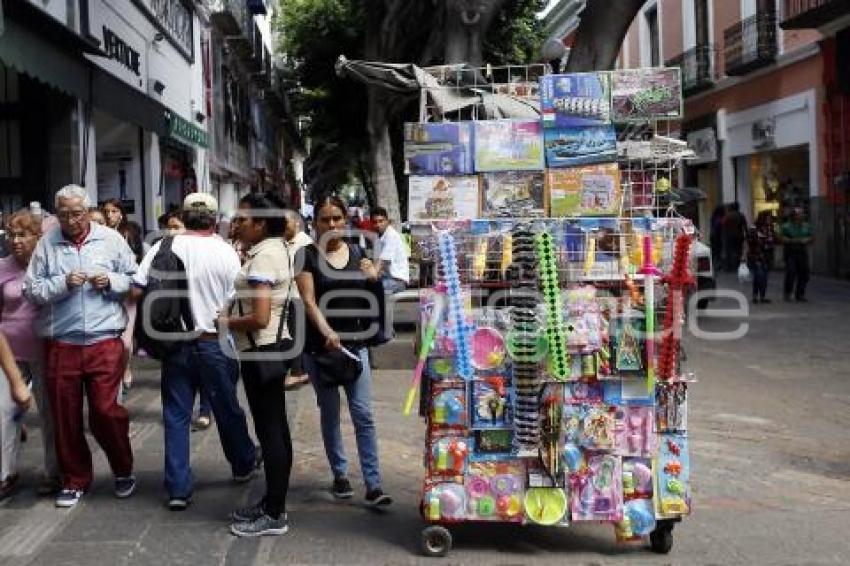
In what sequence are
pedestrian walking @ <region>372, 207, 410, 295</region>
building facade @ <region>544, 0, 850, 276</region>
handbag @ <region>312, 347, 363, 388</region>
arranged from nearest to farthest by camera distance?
handbag @ <region>312, 347, 363, 388</region> < pedestrian walking @ <region>372, 207, 410, 295</region> < building facade @ <region>544, 0, 850, 276</region>

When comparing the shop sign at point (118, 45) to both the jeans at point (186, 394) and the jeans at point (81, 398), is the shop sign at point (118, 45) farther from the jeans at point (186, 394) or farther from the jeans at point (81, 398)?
the jeans at point (186, 394)

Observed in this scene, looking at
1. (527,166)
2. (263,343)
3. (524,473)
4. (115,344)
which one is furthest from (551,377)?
(115,344)

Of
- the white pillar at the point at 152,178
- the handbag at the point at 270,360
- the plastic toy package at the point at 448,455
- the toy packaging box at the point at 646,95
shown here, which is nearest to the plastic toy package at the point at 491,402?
the plastic toy package at the point at 448,455

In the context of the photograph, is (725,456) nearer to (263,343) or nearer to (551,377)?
(551,377)

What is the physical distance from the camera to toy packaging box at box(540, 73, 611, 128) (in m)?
5.16

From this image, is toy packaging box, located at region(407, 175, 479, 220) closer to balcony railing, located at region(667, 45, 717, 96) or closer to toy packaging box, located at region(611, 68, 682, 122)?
toy packaging box, located at region(611, 68, 682, 122)

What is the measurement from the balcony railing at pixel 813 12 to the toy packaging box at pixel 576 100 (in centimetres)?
1553

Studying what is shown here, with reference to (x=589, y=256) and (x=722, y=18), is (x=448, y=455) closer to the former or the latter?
(x=589, y=256)

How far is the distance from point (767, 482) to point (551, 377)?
228 centimetres

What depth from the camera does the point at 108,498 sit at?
19.6 ft

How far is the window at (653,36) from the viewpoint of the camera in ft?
106

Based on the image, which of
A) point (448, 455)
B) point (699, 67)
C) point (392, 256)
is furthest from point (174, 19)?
point (699, 67)

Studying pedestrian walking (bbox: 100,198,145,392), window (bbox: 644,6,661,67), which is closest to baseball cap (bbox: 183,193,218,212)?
pedestrian walking (bbox: 100,198,145,392)

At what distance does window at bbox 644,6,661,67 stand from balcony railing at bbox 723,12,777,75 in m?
6.07
